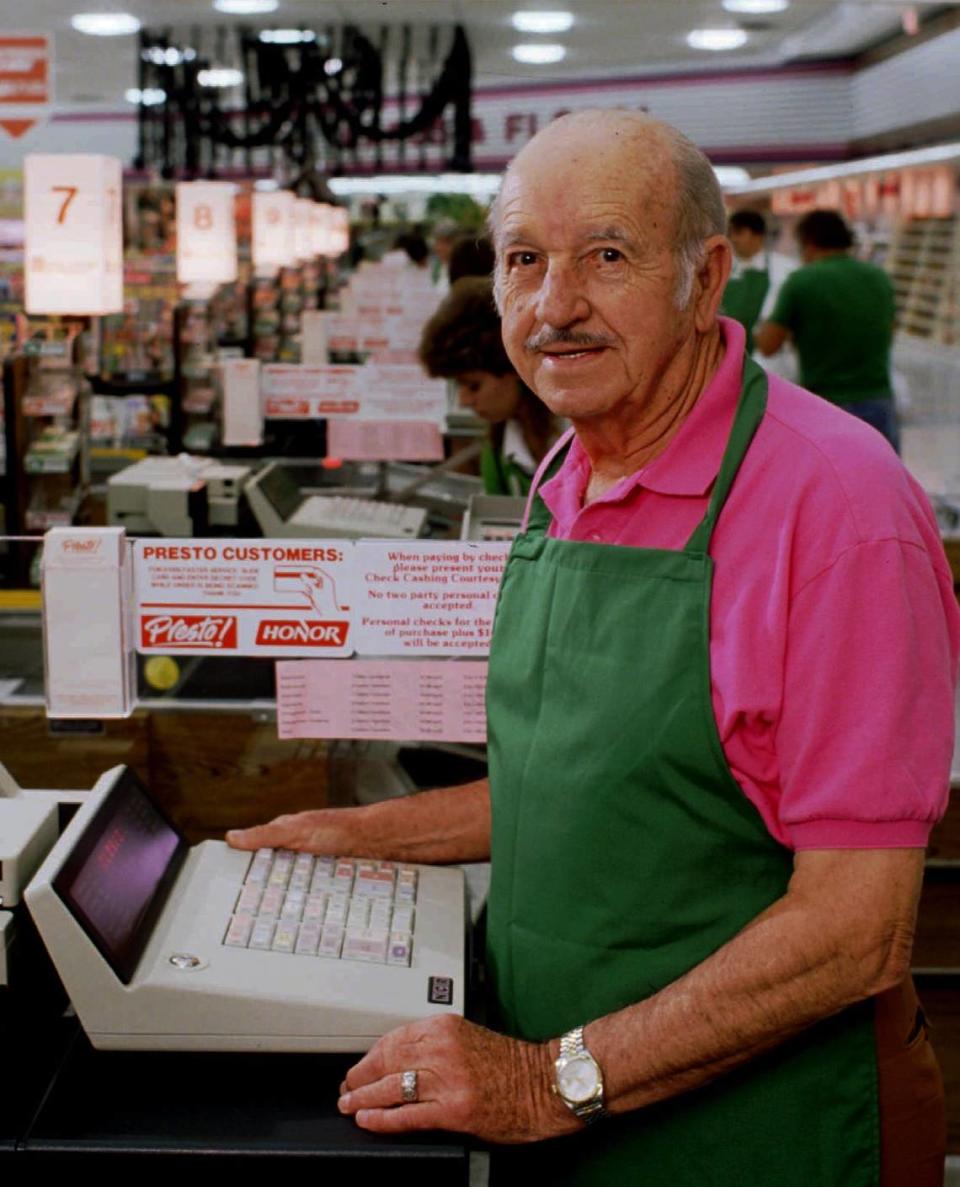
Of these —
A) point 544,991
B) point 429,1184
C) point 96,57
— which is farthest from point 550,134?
point 96,57

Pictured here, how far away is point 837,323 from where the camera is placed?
5961mm

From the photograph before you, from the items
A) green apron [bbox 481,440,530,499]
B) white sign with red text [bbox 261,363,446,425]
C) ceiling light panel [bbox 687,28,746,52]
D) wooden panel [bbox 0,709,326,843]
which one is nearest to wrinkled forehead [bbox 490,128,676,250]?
wooden panel [bbox 0,709,326,843]

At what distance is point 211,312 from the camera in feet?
33.3

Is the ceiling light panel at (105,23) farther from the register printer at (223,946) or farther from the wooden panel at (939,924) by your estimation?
the register printer at (223,946)

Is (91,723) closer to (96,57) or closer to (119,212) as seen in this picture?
(119,212)

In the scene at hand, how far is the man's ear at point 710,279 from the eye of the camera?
1345 mm

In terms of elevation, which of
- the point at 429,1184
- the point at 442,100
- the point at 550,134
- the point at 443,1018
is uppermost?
the point at 442,100

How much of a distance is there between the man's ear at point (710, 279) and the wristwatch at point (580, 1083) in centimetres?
66

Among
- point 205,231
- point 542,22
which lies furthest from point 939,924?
point 542,22

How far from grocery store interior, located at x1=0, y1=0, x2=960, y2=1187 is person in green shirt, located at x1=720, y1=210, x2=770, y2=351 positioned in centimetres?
3

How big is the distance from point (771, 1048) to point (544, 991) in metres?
0.22

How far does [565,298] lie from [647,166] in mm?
132

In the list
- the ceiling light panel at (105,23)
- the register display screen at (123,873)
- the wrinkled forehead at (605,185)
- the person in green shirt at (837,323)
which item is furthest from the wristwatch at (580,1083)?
the ceiling light panel at (105,23)

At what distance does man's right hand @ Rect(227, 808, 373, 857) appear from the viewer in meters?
1.62
